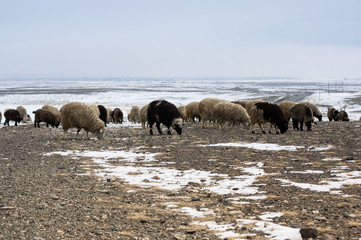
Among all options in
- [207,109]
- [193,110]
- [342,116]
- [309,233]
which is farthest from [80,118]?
[342,116]

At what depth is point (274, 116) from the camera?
19750 mm

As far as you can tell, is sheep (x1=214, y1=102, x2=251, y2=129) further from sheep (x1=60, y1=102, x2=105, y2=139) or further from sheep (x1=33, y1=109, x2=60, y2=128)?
sheep (x1=33, y1=109, x2=60, y2=128)

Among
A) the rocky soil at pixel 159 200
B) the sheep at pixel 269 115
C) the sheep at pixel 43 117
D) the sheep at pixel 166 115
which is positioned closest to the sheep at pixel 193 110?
the sheep at pixel 43 117

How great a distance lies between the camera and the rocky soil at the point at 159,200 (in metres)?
5.62

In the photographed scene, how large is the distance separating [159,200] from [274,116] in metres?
13.3

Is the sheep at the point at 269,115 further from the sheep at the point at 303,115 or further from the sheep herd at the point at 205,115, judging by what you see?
the sheep at the point at 303,115

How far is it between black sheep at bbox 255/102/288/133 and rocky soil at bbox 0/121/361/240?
656cm

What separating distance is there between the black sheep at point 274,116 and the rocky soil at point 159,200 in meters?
6.56

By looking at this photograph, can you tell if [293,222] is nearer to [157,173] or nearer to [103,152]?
A: [157,173]

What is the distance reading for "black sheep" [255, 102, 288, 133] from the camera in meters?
19.7

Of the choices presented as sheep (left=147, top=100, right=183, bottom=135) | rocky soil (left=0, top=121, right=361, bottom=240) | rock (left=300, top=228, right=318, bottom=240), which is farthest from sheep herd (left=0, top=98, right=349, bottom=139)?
rock (left=300, top=228, right=318, bottom=240)

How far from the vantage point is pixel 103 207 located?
686 centimetres

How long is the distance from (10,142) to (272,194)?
13.0m

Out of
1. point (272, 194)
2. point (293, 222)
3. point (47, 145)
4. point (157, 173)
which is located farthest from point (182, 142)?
point (293, 222)
